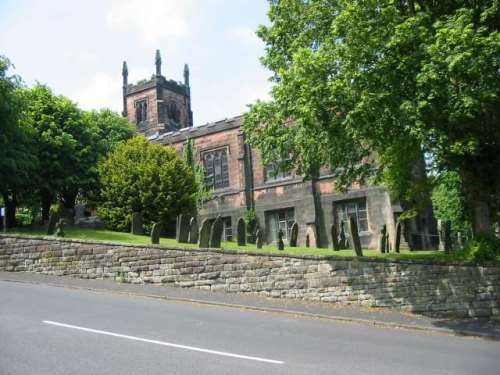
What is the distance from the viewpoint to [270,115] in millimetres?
15953

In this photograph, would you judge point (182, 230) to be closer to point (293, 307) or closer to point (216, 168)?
point (293, 307)

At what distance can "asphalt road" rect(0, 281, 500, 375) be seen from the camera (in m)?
7.36

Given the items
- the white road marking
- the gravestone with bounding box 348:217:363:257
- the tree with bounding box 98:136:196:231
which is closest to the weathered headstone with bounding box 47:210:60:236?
the tree with bounding box 98:136:196:231

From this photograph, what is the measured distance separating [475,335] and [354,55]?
713 centimetres

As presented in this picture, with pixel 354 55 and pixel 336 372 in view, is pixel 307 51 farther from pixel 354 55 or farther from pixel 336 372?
pixel 336 372

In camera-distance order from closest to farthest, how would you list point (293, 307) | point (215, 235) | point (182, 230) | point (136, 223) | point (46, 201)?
point (293, 307), point (215, 235), point (182, 230), point (136, 223), point (46, 201)

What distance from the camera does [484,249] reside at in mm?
14375

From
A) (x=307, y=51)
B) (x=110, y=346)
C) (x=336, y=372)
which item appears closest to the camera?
(x=336, y=372)

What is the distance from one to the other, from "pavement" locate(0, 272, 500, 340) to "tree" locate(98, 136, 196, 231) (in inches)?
467

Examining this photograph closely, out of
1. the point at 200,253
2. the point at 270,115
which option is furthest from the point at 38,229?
the point at 270,115

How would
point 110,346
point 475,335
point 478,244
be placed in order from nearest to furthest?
point 110,346 → point 475,335 → point 478,244

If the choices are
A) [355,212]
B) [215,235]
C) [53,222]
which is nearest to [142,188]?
[53,222]

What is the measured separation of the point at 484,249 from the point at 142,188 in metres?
19.6

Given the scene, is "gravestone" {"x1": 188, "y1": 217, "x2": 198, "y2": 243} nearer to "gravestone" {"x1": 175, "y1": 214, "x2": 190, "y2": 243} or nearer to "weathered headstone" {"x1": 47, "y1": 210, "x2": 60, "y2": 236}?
"gravestone" {"x1": 175, "y1": 214, "x2": 190, "y2": 243}
